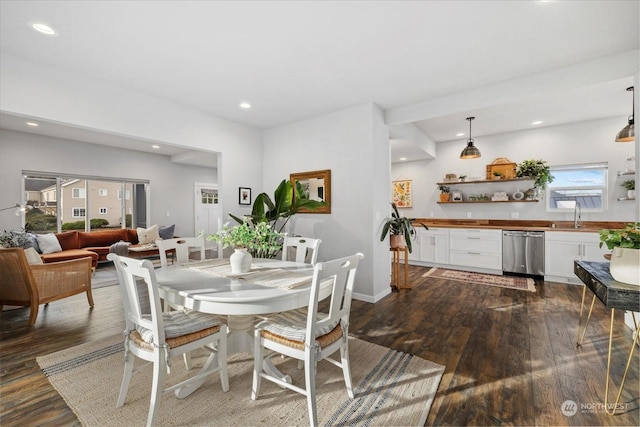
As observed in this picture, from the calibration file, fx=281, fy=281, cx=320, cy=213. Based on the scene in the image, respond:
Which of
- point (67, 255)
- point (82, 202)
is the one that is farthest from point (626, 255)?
point (82, 202)

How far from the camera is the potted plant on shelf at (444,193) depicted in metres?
6.08

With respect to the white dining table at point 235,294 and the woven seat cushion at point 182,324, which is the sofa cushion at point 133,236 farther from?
the woven seat cushion at point 182,324

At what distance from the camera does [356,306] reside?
11.8ft

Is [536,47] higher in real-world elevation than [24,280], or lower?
higher

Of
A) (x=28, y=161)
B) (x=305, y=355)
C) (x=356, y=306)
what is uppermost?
(x=28, y=161)

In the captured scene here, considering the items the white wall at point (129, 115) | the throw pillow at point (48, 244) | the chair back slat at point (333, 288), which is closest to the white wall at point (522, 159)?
the white wall at point (129, 115)

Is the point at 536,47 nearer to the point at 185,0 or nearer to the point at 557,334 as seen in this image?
the point at 557,334

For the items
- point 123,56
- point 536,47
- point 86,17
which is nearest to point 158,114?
point 123,56

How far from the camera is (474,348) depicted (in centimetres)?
245

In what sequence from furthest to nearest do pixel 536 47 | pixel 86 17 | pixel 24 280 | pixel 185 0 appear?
pixel 24 280, pixel 536 47, pixel 86 17, pixel 185 0

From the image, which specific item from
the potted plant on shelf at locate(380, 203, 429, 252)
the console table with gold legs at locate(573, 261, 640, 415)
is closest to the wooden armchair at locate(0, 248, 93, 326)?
the potted plant on shelf at locate(380, 203, 429, 252)

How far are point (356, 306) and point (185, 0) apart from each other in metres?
3.42

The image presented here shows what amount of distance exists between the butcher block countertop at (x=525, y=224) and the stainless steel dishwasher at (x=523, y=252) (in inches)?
4.7

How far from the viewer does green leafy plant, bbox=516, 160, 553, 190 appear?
5.00 m
